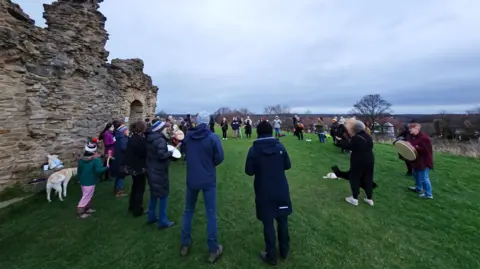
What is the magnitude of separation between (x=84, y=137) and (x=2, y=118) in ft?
9.24

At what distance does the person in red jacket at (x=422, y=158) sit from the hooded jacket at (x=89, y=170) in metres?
7.64

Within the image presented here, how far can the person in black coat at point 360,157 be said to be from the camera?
17.5 feet

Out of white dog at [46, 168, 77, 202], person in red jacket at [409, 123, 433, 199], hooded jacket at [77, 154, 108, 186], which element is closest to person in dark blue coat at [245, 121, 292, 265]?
hooded jacket at [77, 154, 108, 186]

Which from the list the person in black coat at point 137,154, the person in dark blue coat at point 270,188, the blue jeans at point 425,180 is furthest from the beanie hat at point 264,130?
the blue jeans at point 425,180

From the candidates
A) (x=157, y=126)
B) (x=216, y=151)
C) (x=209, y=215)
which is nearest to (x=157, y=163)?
(x=157, y=126)

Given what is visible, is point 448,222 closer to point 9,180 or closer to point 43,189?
Result: point 43,189

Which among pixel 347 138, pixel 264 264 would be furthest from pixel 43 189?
pixel 347 138

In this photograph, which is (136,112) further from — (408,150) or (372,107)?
(372,107)

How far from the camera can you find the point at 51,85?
7.42m

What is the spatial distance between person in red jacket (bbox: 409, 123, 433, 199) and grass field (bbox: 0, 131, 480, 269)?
36cm

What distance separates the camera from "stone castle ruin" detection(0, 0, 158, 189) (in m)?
6.16

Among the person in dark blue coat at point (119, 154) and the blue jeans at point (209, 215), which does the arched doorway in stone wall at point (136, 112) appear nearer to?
the person in dark blue coat at point (119, 154)

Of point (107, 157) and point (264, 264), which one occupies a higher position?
point (107, 157)

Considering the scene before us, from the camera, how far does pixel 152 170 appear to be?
444 centimetres
